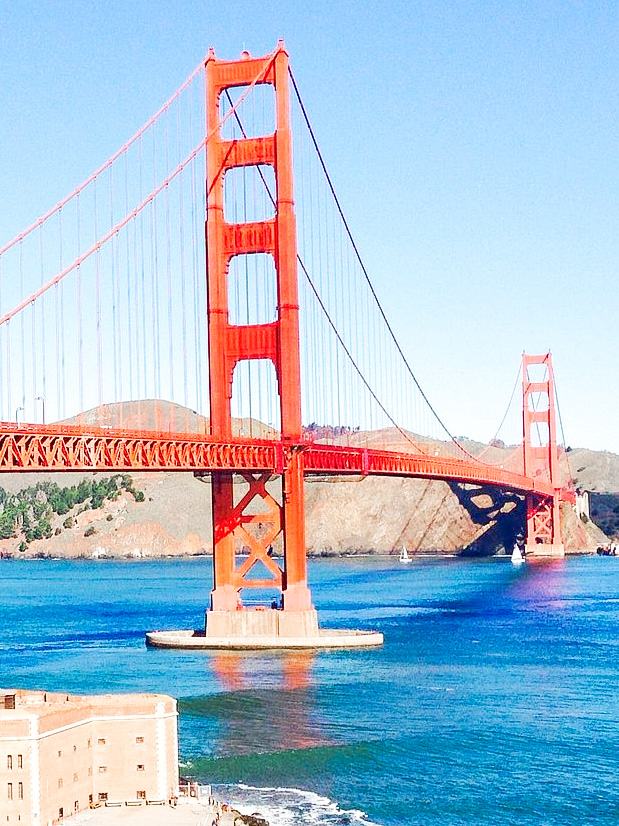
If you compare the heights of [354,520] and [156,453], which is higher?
[354,520]

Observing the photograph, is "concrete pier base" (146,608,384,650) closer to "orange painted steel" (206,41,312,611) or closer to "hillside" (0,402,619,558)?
"orange painted steel" (206,41,312,611)

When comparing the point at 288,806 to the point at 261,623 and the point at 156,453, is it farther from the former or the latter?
the point at 261,623

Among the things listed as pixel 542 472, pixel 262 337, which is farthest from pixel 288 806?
pixel 542 472

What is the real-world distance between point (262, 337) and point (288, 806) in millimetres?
29401

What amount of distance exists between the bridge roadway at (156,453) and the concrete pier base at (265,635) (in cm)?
549

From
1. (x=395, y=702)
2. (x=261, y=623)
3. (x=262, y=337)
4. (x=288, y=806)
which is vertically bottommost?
(x=288, y=806)

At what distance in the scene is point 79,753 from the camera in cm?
3309

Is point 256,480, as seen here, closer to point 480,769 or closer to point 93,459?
point 93,459

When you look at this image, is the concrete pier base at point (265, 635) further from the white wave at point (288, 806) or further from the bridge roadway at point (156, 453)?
the white wave at point (288, 806)

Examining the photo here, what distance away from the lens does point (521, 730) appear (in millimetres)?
44031

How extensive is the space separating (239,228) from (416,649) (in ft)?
56.3

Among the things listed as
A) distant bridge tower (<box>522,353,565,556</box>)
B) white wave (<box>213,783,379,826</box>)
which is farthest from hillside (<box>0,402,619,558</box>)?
white wave (<box>213,783,379,826</box>)

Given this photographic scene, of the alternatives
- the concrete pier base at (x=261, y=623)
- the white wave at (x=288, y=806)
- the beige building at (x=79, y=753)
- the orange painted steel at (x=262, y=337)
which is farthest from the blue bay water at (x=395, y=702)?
the orange painted steel at (x=262, y=337)

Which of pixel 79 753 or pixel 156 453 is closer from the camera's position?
pixel 79 753
